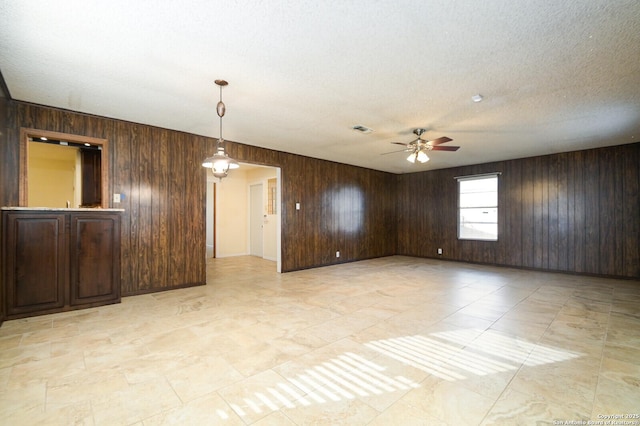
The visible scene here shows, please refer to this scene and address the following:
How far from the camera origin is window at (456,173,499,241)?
22.7ft

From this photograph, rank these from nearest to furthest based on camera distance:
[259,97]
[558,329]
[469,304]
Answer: [558,329], [259,97], [469,304]

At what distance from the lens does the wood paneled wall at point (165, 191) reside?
11.8 feet

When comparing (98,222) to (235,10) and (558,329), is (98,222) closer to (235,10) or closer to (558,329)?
(235,10)

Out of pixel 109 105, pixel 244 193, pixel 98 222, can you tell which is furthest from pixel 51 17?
pixel 244 193

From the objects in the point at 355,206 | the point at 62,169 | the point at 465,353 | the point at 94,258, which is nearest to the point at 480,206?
the point at 355,206

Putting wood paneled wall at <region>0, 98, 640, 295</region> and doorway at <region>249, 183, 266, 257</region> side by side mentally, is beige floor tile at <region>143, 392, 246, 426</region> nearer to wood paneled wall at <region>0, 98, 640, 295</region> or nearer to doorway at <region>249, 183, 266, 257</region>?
wood paneled wall at <region>0, 98, 640, 295</region>

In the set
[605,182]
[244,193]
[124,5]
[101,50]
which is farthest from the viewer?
[244,193]

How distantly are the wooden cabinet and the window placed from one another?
24.5ft

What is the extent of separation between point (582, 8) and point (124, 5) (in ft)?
9.92

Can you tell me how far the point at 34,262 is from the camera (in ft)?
10.5

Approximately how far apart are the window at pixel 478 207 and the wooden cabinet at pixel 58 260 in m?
7.46

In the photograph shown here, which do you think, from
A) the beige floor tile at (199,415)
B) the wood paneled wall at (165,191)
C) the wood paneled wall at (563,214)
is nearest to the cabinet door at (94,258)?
the wood paneled wall at (165,191)

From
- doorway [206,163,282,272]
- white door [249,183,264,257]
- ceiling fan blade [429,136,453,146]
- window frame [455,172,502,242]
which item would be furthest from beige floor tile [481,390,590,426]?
white door [249,183,264,257]

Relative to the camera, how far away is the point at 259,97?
129 inches
